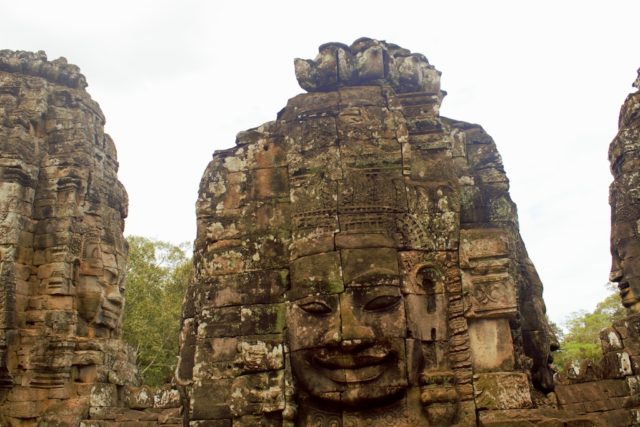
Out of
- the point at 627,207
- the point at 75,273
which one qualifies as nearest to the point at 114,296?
the point at 75,273

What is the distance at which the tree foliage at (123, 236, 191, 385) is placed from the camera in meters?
24.2

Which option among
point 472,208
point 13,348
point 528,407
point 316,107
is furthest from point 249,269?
point 13,348

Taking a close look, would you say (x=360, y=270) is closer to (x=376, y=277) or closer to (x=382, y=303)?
(x=376, y=277)

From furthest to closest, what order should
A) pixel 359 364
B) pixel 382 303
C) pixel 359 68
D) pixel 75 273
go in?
pixel 75 273 < pixel 359 68 < pixel 382 303 < pixel 359 364

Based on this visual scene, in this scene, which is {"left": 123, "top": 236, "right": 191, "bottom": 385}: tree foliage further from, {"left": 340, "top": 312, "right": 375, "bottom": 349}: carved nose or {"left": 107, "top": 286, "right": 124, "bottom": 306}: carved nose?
{"left": 340, "top": 312, "right": 375, "bottom": 349}: carved nose

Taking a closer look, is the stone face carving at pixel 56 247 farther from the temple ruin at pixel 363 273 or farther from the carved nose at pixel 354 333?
the carved nose at pixel 354 333

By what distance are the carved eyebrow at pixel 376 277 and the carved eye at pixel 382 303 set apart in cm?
15

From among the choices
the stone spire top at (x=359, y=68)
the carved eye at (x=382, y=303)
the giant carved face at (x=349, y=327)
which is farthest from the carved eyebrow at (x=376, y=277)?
the stone spire top at (x=359, y=68)

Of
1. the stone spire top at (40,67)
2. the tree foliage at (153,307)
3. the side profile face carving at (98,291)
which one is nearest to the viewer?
the side profile face carving at (98,291)

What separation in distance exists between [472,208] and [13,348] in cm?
756

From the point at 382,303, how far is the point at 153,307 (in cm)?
2024

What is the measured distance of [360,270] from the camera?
5727mm

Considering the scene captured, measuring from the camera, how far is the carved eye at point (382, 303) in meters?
5.59

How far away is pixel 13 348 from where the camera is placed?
1001cm
